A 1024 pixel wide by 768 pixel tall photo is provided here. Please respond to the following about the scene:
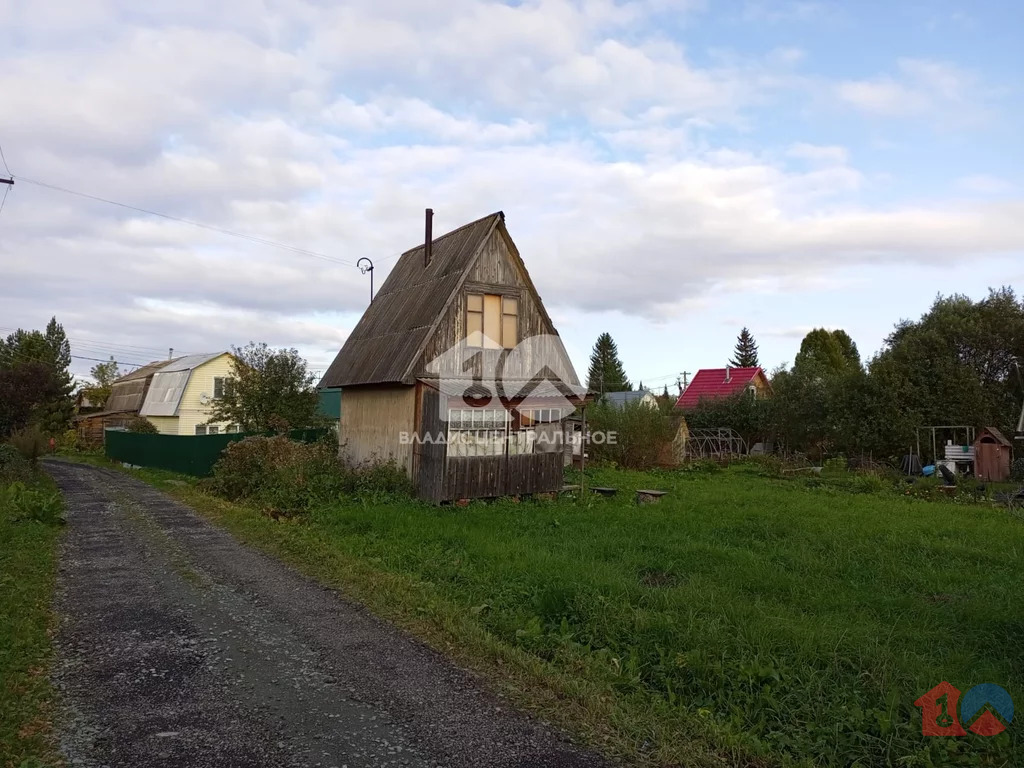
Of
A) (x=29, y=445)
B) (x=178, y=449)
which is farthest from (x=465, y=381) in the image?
(x=178, y=449)

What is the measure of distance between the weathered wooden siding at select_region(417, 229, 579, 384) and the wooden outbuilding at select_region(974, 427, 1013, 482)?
613 inches

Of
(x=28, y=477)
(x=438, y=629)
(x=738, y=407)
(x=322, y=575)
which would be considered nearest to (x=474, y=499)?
(x=322, y=575)

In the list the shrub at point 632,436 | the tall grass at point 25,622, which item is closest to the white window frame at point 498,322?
the tall grass at point 25,622

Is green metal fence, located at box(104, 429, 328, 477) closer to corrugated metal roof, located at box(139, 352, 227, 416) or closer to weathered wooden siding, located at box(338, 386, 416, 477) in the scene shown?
weathered wooden siding, located at box(338, 386, 416, 477)

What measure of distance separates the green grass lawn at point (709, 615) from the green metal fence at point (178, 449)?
31.2 feet

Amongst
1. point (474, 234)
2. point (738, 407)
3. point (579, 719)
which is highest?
point (474, 234)

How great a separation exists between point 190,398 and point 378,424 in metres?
25.1

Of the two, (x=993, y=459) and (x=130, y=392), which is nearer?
(x=993, y=459)

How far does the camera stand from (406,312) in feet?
54.6

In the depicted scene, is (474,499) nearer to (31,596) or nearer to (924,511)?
(31,596)

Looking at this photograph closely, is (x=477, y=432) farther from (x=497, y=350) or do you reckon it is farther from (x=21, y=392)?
(x=21, y=392)

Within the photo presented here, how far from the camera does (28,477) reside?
17.4 m

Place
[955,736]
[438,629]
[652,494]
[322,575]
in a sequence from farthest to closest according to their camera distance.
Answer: [652,494]
[322,575]
[438,629]
[955,736]

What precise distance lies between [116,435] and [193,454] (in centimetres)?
1104
